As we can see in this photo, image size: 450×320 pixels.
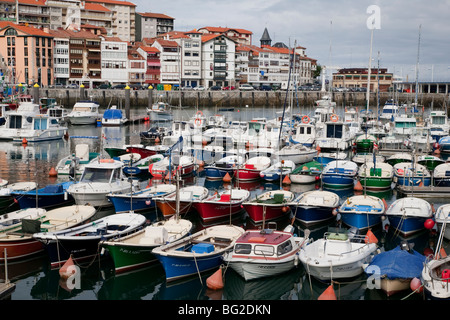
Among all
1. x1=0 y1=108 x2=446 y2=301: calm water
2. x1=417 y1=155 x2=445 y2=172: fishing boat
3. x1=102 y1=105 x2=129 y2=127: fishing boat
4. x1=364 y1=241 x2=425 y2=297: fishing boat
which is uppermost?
x1=102 y1=105 x2=129 y2=127: fishing boat

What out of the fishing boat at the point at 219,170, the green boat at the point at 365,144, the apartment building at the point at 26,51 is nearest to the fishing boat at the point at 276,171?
the fishing boat at the point at 219,170

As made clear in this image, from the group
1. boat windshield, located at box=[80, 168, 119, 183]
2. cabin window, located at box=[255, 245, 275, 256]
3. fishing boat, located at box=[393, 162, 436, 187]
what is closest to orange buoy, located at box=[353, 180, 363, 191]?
fishing boat, located at box=[393, 162, 436, 187]

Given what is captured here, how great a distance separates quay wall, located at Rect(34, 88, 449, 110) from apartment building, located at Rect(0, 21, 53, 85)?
1212cm

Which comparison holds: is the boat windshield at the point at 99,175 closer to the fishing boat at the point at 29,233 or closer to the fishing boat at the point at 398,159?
the fishing boat at the point at 29,233

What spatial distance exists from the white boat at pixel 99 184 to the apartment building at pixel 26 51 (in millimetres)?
76559

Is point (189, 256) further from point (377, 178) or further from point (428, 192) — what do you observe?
point (377, 178)

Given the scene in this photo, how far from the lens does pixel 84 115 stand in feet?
208

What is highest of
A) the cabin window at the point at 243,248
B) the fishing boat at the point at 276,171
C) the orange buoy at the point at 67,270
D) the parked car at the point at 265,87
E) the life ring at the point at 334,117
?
the parked car at the point at 265,87

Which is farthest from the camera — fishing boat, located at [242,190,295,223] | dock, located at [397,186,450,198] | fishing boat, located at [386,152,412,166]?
fishing boat, located at [386,152,412,166]

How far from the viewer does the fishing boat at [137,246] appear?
58.3ft

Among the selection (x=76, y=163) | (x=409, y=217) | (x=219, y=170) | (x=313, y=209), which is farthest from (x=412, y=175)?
(x=76, y=163)

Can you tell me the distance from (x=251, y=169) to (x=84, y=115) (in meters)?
35.4

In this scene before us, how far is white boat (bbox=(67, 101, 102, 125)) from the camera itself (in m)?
63.4

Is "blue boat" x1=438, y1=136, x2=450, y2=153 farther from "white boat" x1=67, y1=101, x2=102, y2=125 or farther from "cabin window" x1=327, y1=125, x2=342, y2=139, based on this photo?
"white boat" x1=67, y1=101, x2=102, y2=125
